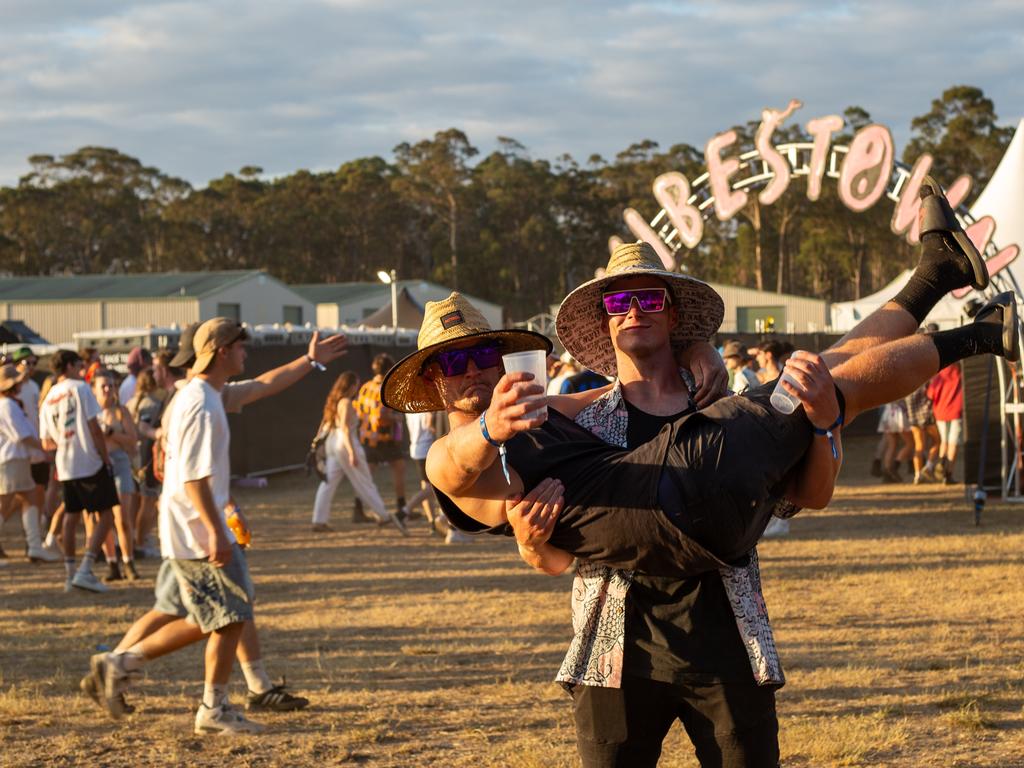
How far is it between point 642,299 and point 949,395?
12.7 meters

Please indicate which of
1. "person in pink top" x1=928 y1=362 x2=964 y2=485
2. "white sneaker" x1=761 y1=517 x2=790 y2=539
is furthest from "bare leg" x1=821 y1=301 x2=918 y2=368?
"person in pink top" x1=928 y1=362 x2=964 y2=485

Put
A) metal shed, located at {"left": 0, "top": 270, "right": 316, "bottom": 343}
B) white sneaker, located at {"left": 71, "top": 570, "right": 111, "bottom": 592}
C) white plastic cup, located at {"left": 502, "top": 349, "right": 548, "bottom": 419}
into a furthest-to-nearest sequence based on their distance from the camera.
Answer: metal shed, located at {"left": 0, "top": 270, "right": 316, "bottom": 343}, white sneaker, located at {"left": 71, "top": 570, "right": 111, "bottom": 592}, white plastic cup, located at {"left": 502, "top": 349, "right": 548, "bottom": 419}

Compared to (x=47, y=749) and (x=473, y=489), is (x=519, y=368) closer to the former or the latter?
(x=473, y=489)

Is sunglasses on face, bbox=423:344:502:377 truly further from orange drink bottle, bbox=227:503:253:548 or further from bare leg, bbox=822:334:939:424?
orange drink bottle, bbox=227:503:253:548

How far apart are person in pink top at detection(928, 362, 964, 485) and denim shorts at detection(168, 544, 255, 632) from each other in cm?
1087

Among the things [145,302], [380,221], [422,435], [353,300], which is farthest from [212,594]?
[380,221]

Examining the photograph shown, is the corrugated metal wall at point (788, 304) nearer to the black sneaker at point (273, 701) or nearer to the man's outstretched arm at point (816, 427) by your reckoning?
the black sneaker at point (273, 701)

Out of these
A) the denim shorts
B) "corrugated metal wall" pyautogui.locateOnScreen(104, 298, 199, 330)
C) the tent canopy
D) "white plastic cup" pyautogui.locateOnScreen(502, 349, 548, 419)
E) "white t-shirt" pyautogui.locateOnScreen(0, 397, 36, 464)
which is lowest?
the denim shorts

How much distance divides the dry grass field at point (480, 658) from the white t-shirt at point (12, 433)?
1.02 metres

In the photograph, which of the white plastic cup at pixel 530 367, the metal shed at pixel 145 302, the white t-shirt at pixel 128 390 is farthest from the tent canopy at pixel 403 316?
the white plastic cup at pixel 530 367

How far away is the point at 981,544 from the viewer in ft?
36.3

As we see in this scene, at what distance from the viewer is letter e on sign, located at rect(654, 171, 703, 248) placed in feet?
52.4

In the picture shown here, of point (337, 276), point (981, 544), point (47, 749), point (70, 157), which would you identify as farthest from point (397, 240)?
point (47, 749)

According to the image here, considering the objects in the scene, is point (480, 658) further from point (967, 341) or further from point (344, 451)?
point (344, 451)
